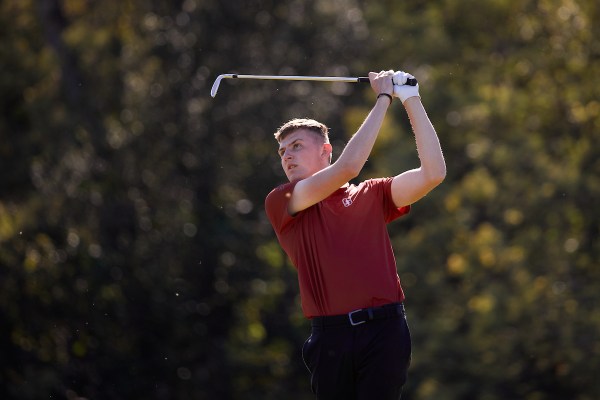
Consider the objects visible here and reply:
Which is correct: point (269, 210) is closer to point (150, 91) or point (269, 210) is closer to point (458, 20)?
point (150, 91)

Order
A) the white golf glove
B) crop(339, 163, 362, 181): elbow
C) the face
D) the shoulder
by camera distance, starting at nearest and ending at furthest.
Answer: crop(339, 163, 362, 181): elbow → the white golf glove → the shoulder → the face

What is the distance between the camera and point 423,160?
427cm

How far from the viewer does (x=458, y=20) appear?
19.0 meters

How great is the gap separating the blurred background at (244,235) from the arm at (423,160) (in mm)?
9107

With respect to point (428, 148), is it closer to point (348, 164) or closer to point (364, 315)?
point (348, 164)

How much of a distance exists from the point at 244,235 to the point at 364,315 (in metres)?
9.84

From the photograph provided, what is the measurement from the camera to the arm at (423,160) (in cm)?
425

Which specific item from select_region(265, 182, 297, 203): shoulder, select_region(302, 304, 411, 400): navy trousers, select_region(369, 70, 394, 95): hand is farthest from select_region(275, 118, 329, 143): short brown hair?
select_region(302, 304, 411, 400): navy trousers

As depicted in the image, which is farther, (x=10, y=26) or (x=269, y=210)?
(x=10, y=26)

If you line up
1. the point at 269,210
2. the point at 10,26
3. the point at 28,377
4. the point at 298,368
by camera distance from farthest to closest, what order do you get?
the point at 10,26 → the point at 298,368 → the point at 28,377 → the point at 269,210

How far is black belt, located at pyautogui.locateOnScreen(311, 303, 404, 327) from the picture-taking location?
4.20 metres

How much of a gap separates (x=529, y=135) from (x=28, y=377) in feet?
24.0

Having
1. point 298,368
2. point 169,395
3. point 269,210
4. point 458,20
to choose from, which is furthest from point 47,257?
point 269,210

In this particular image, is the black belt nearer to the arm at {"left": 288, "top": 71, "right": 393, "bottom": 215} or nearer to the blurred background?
the arm at {"left": 288, "top": 71, "right": 393, "bottom": 215}
